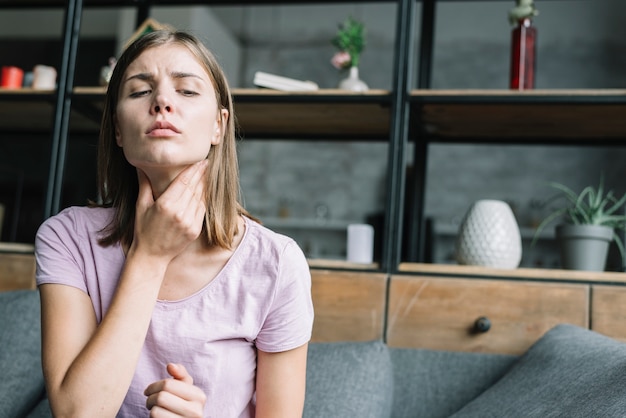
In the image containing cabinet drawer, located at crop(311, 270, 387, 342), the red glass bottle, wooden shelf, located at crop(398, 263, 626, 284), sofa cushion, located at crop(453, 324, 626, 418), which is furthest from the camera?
the red glass bottle

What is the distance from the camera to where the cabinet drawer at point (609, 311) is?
184cm

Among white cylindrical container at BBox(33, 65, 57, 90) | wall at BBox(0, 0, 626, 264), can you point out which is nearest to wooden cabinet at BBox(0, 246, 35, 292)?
white cylindrical container at BBox(33, 65, 57, 90)

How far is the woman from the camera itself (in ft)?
4.18

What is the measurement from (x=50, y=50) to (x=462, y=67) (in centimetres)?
388

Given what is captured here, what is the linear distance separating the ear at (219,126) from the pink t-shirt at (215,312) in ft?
0.72

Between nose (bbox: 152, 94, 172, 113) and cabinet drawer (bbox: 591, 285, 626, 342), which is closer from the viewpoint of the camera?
nose (bbox: 152, 94, 172, 113)

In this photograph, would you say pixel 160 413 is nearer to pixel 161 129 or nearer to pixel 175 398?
pixel 175 398

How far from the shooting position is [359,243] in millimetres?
2225

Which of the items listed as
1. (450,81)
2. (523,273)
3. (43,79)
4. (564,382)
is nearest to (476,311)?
(523,273)

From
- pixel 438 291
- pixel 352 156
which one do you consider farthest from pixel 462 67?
pixel 438 291

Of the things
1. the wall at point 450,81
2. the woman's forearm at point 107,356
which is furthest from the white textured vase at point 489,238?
the wall at point 450,81

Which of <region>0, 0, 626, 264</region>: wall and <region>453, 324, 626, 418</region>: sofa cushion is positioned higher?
<region>0, 0, 626, 264</region>: wall

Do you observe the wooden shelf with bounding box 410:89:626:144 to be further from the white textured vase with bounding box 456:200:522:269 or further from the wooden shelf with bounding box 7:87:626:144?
the white textured vase with bounding box 456:200:522:269

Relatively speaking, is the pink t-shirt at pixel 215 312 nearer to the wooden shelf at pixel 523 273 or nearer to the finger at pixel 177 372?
the finger at pixel 177 372
